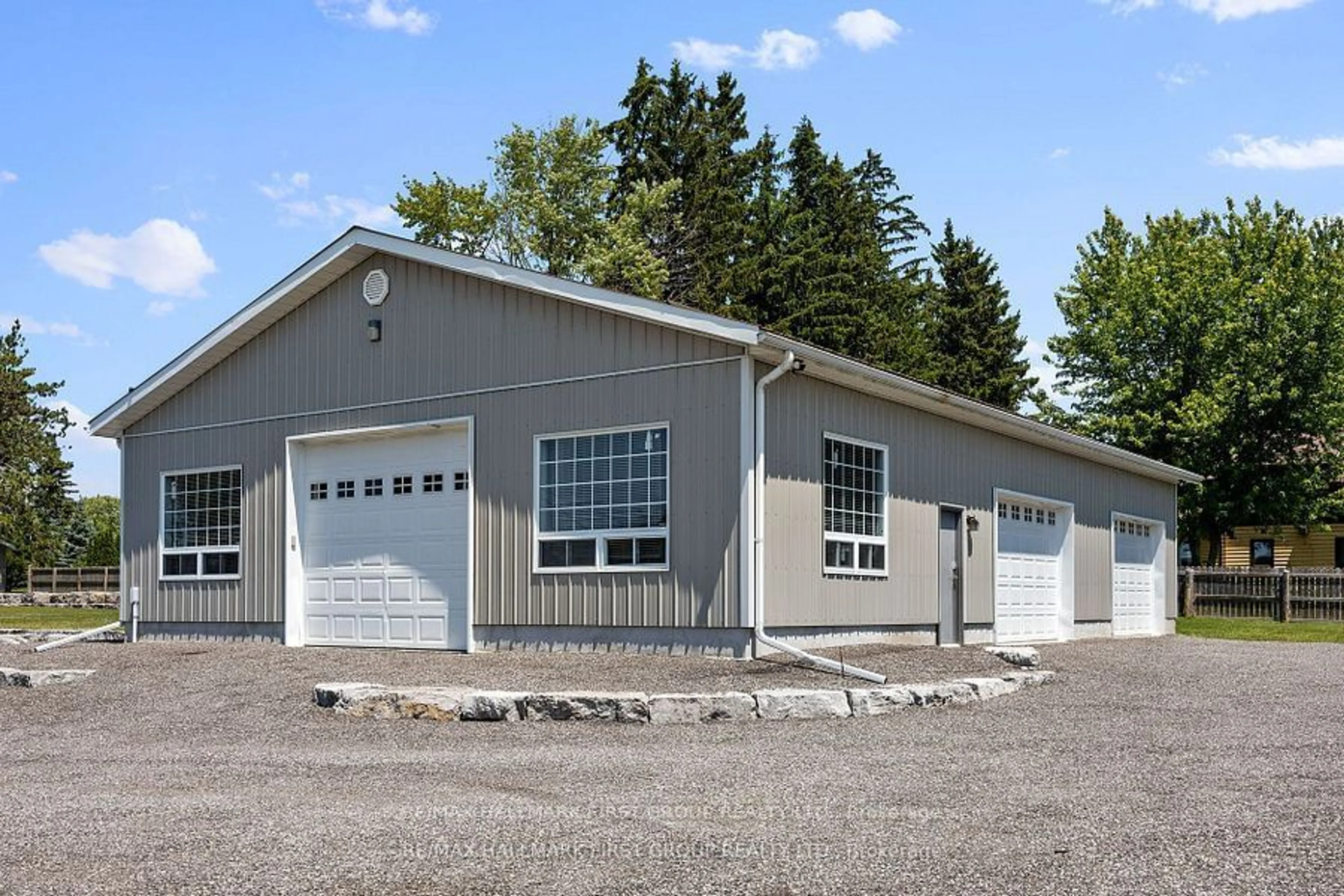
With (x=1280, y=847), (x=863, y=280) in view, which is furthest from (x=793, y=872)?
(x=863, y=280)

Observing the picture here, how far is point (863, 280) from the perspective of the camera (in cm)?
4503

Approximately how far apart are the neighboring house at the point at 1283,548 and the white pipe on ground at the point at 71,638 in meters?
32.1

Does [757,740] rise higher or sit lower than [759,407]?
lower

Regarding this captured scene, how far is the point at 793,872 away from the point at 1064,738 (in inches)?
187

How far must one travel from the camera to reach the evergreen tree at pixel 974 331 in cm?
4766

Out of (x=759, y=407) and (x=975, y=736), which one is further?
(x=759, y=407)

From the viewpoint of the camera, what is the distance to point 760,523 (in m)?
13.8

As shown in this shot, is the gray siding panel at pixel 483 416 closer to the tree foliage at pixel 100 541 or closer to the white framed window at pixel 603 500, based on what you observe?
the white framed window at pixel 603 500

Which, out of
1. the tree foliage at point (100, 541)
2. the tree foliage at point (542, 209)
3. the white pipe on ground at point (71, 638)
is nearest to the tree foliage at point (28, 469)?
the tree foliage at point (100, 541)

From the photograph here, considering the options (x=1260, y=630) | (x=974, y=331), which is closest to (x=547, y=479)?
(x=1260, y=630)

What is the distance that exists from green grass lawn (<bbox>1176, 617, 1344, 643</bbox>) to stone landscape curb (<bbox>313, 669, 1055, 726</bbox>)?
14.0 meters

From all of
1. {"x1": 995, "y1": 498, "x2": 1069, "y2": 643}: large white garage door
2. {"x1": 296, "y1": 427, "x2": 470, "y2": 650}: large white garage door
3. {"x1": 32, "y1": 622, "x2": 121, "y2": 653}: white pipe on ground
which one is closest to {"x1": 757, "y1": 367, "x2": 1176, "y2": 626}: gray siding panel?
{"x1": 995, "y1": 498, "x2": 1069, "y2": 643}: large white garage door

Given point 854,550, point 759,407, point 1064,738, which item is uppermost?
point 759,407

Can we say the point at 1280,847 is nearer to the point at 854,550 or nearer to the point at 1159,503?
the point at 854,550
